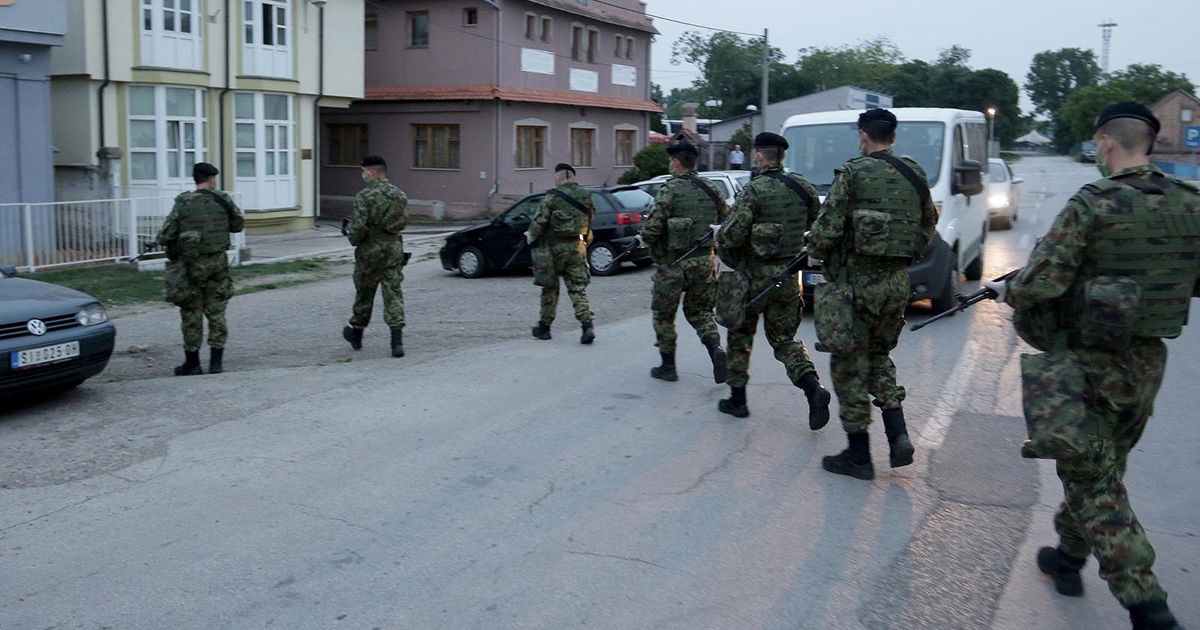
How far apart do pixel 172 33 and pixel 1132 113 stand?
2160 cm

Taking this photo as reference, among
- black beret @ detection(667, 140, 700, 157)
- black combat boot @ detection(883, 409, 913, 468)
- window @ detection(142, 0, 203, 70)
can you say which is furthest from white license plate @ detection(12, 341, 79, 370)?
window @ detection(142, 0, 203, 70)

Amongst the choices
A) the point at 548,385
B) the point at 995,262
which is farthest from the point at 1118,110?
the point at 995,262

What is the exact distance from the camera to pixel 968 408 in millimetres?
7652

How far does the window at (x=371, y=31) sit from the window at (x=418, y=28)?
118 centimetres

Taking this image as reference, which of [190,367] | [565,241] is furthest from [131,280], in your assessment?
[565,241]

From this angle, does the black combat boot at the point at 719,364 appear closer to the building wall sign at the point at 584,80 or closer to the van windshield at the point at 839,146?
the van windshield at the point at 839,146

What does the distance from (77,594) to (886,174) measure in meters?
4.30

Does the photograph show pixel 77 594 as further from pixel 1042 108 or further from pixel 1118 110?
pixel 1042 108

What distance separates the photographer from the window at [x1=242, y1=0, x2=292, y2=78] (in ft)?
79.2

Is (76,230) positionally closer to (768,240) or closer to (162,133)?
(162,133)

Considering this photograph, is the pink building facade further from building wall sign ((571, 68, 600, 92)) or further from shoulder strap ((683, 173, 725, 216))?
shoulder strap ((683, 173, 725, 216))

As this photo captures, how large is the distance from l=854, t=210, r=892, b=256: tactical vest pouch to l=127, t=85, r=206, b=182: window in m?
19.3

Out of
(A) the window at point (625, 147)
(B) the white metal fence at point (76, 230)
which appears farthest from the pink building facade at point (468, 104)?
(B) the white metal fence at point (76, 230)

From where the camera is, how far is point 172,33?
2206cm
